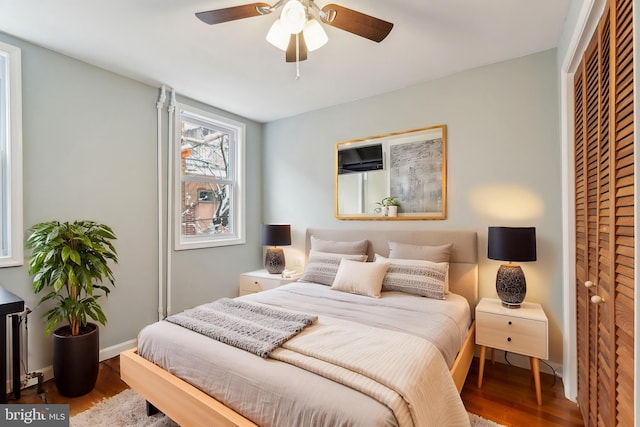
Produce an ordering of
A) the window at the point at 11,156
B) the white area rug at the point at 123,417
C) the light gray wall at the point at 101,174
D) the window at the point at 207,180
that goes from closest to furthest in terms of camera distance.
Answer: the white area rug at the point at 123,417
the window at the point at 11,156
the light gray wall at the point at 101,174
the window at the point at 207,180

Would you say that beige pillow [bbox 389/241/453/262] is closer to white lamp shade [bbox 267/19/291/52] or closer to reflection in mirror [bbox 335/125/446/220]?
reflection in mirror [bbox 335/125/446/220]

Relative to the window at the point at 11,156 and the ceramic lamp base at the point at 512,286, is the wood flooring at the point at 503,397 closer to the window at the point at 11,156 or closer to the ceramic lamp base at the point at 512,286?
the ceramic lamp base at the point at 512,286

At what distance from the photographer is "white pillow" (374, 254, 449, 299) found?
2.46 m

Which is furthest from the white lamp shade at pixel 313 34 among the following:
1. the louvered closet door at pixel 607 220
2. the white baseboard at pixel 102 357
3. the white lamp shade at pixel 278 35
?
the white baseboard at pixel 102 357

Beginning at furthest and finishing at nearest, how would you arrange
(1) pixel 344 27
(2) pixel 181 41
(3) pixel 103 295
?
(3) pixel 103 295 → (2) pixel 181 41 → (1) pixel 344 27

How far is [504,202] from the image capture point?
262 centimetres

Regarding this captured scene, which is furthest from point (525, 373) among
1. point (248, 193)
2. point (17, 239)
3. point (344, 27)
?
point (17, 239)

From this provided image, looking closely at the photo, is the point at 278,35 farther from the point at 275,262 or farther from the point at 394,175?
the point at 275,262

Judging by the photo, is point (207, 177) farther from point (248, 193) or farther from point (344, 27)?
point (344, 27)

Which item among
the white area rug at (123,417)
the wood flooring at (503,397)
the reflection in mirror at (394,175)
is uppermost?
the reflection in mirror at (394,175)

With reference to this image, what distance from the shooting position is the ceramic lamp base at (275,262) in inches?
142

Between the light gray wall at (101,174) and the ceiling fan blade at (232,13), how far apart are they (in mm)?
1616

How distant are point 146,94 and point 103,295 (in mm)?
1901

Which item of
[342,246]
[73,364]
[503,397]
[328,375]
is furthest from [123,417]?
[503,397]
